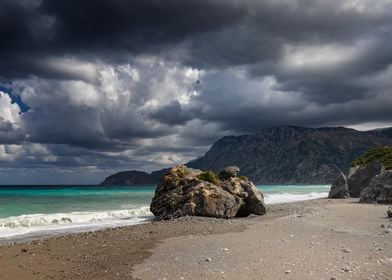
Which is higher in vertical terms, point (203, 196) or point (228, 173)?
point (228, 173)

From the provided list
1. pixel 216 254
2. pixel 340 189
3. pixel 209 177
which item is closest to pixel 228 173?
pixel 209 177

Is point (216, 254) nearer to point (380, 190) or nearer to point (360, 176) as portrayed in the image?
point (380, 190)

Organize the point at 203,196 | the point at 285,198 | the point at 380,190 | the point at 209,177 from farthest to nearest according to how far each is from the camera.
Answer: the point at 285,198 → the point at 380,190 → the point at 209,177 → the point at 203,196

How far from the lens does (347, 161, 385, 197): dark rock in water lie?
165 ft

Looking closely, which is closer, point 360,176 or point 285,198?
point 360,176

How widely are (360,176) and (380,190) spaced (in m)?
17.4

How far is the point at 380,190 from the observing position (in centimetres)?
3603

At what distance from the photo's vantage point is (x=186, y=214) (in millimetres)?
27125

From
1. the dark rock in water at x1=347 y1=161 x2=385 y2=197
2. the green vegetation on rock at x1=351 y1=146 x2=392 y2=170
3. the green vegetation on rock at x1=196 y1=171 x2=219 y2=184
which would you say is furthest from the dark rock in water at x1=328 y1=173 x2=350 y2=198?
the green vegetation on rock at x1=196 y1=171 x2=219 y2=184

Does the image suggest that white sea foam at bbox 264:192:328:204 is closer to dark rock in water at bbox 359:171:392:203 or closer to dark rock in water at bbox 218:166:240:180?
dark rock in water at bbox 359:171:392:203

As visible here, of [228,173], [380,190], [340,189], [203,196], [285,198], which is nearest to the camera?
[203,196]

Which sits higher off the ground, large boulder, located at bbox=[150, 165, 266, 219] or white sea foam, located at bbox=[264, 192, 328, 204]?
large boulder, located at bbox=[150, 165, 266, 219]

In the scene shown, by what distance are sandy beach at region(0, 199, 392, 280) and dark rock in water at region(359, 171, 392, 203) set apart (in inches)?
636

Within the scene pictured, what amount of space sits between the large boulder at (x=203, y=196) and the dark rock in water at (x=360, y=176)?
86.3 ft
